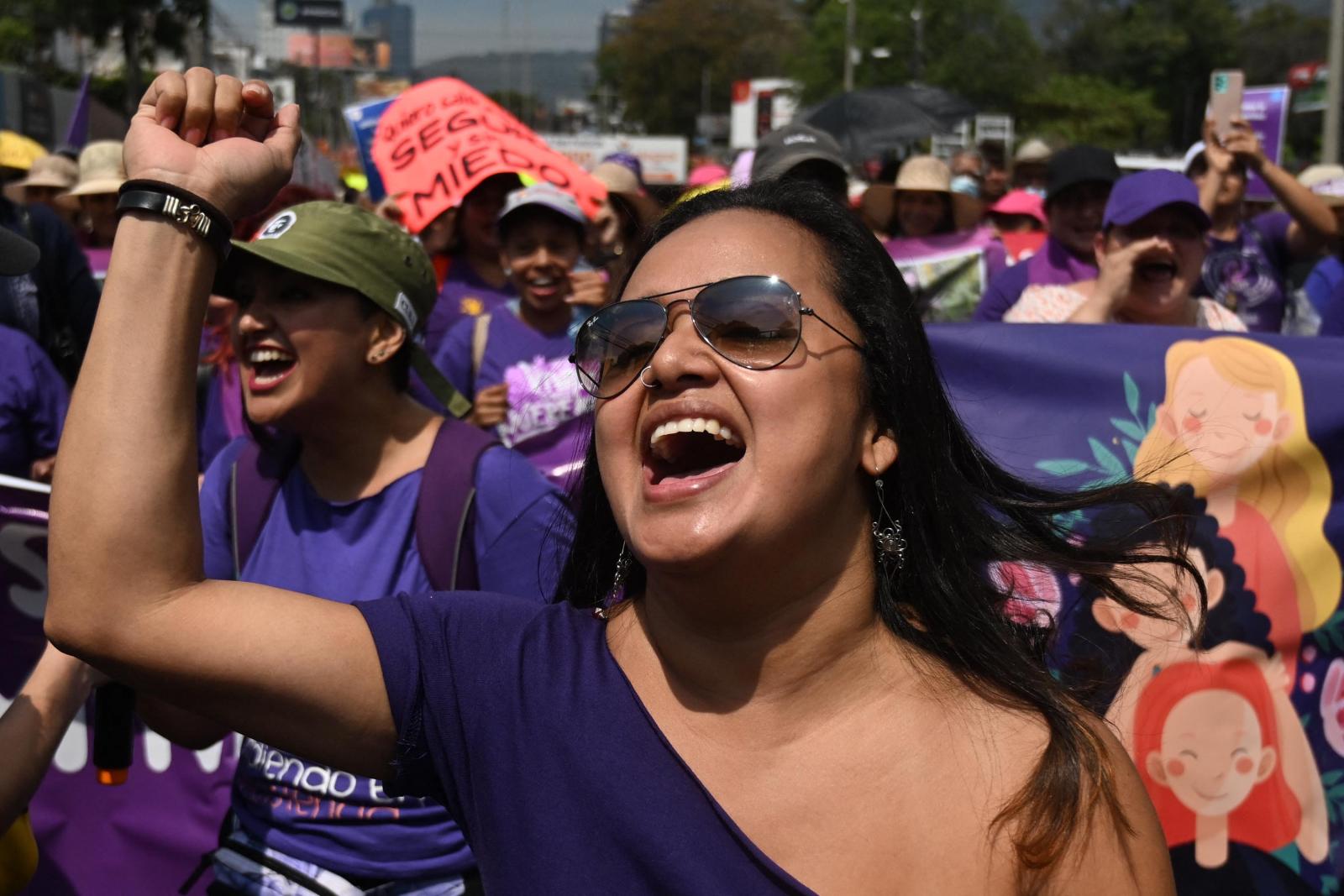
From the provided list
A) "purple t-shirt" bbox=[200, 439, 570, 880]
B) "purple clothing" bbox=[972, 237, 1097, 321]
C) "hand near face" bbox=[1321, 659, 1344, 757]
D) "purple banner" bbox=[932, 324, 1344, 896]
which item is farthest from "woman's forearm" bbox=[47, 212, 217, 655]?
"purple clothing" bbox=[972, 237, 1097, 321]

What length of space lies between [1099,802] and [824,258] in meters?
0.82

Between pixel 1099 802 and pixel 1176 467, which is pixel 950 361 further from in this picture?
pixel 1099 802

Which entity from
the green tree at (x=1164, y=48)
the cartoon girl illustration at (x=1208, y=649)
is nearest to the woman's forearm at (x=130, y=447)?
the cartoon girl illustration at (x=1208, y=649)

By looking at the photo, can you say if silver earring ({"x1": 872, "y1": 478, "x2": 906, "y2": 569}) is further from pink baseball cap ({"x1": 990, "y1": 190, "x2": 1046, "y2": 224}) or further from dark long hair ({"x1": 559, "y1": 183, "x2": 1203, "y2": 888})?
pink baseball cap ({"x1": 990, "y1": 190, "x2": 1046, "y2": 224})

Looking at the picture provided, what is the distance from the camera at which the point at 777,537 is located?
181 centimetres

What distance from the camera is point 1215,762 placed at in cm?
323

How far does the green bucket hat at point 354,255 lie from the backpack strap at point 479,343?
147cm

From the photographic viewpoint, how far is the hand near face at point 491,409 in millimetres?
4438

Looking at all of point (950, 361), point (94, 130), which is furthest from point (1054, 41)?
→ point (950, 361)

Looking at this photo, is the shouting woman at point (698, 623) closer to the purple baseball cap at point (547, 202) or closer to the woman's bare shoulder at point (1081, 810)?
the woman's bare shoulder at point (1081, 810)

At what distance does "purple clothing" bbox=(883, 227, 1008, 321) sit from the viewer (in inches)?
245

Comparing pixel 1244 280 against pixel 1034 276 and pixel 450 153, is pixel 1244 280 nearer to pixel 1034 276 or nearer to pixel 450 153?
pixel 1034 276

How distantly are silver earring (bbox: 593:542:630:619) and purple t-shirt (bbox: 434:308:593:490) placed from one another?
81.9 inches

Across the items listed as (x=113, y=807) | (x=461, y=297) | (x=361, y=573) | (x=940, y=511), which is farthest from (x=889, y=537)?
(x=461, y=297)
